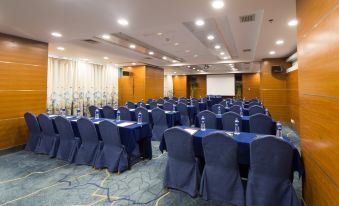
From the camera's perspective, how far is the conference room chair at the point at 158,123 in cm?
642

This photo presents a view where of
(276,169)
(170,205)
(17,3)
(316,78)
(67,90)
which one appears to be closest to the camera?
(316,78)

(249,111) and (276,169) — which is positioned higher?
(249,111)

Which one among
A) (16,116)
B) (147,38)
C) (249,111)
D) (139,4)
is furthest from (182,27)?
(16,116)

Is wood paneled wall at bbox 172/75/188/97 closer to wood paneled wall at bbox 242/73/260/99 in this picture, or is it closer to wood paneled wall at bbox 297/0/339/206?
wood paneled wall at bbox 242/73/260/99

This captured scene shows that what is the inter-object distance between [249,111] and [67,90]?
9.17 m

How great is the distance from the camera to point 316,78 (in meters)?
2.13

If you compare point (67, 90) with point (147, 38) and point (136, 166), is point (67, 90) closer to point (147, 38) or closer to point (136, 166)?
point (147, 38)

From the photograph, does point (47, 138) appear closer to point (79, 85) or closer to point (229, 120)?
point (229, 120)

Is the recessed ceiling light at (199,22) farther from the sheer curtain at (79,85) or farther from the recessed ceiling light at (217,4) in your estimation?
the sheer curtain at (79,85)

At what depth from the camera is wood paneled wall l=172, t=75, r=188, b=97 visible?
23078 mm

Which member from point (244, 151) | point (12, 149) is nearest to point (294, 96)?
point (244, 151)

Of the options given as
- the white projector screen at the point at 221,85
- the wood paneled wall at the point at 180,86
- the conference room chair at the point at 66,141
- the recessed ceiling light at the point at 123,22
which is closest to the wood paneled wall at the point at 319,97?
the recessed ceiling light at the point at 123,22

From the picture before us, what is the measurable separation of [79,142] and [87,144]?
0.36 m

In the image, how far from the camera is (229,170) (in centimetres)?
273
